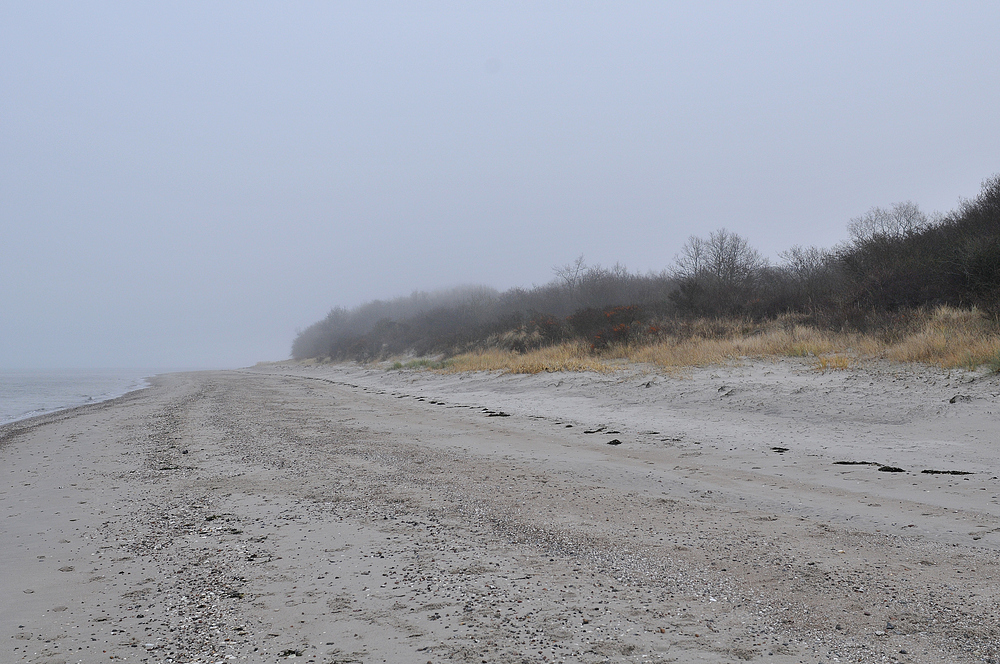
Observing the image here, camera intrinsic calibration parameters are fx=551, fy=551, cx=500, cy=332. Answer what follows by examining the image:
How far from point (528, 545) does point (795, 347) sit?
1125 cm

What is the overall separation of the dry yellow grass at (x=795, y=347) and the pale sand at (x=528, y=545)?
168cm

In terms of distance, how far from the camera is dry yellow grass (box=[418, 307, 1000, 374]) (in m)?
9.45

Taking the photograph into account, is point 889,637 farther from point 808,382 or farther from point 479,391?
point 479,391

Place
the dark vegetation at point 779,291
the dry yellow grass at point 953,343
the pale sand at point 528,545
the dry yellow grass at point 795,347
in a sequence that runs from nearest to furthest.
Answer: the pale sand at point 528,545, the dry yellow grass at point 953,343, the dry yellow grass at point 795,347, the dark vegetation at point 779,291

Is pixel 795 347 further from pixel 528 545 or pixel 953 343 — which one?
pixel 528 545

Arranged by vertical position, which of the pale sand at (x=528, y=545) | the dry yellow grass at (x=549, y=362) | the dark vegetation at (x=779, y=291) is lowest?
the pale sand at (x=528, y=545)

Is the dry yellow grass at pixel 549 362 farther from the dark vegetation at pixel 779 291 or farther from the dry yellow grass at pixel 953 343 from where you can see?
the dry yellow grass at pixel 953 343

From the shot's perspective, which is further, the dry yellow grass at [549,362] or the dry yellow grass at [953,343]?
the dry yellow grass at [549,362]

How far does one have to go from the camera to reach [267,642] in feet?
7.88

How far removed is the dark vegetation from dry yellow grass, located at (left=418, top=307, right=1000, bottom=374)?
50 centimetres

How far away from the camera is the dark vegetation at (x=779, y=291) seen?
1364cm

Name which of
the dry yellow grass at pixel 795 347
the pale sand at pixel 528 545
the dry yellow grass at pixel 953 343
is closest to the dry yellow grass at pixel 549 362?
the dry yellow grass at pixel 795 347

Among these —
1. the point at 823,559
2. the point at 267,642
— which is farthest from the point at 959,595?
the point at 267,642

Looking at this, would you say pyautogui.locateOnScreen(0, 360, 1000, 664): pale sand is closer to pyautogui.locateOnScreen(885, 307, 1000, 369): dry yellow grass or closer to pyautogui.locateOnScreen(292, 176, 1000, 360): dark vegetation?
pyautogui.locateOnScreen(885, 307, 1000, 369): dry yellow grass
